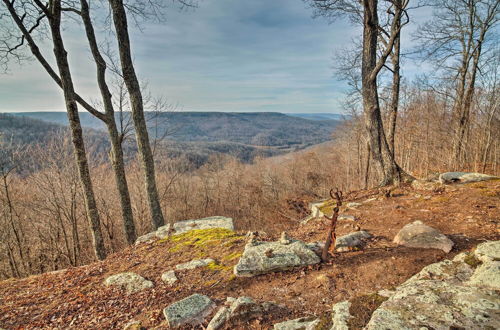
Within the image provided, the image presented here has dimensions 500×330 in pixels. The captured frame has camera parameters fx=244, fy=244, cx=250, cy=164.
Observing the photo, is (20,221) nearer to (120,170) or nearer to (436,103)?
(120,170)

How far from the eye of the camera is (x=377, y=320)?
6.13ft

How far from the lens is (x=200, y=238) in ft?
17.5

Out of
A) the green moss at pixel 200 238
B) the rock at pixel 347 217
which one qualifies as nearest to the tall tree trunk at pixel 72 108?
the green moss at pixel 200 238

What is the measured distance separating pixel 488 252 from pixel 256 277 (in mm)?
2664

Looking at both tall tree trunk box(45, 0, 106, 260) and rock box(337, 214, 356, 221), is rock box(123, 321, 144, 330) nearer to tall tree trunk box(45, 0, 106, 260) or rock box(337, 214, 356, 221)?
rock box(337, 214, 356, 221)

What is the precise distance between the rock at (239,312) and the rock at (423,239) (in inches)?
86.9

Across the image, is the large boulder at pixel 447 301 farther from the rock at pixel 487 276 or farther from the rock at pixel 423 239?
the rock at pixel 423 239

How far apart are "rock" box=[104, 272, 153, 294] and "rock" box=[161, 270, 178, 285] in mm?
205

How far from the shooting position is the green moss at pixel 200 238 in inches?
197

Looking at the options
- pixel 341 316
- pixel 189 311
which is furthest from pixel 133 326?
pixel 341 316

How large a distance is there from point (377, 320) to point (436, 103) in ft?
66.7

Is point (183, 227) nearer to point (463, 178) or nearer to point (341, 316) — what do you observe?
point (341, 316)

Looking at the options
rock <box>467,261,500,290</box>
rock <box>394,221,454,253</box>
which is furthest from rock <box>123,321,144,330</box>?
rock <box>394,221,454,253</box>

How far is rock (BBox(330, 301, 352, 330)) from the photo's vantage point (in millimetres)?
1999
